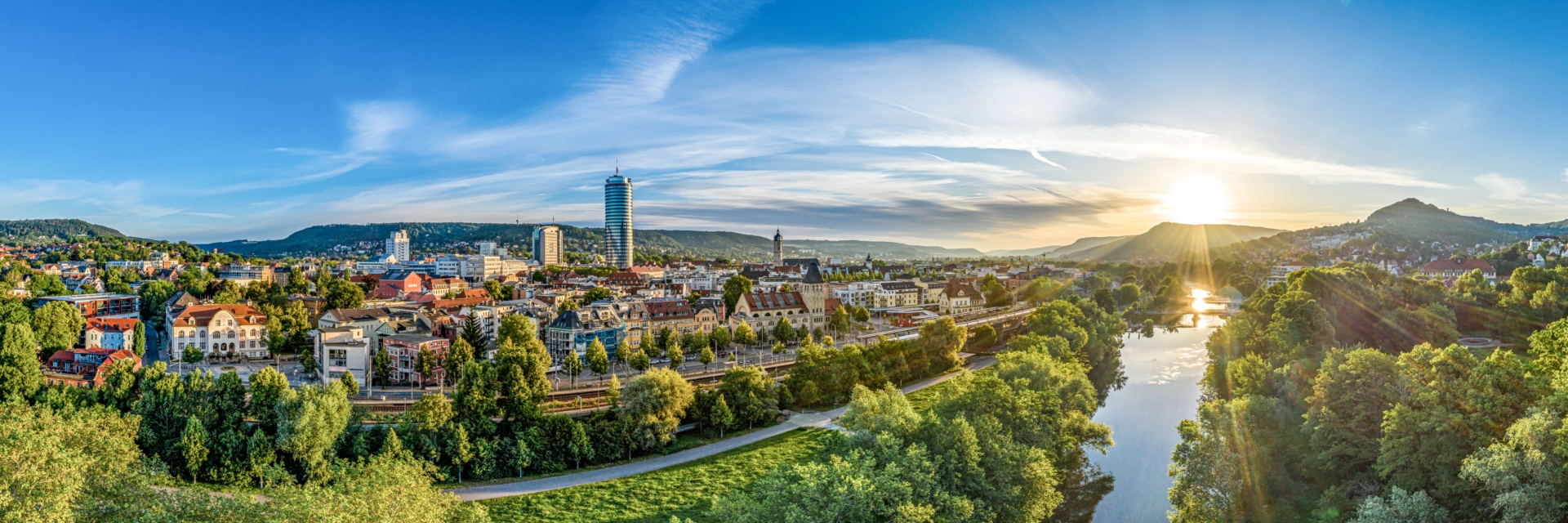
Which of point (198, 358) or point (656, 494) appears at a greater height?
point (198, 358)

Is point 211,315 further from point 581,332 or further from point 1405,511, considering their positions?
point 1405,511

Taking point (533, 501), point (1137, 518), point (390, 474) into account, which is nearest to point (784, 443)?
point (533, 501)

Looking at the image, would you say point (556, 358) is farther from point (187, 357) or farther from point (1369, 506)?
point (1369, 506)

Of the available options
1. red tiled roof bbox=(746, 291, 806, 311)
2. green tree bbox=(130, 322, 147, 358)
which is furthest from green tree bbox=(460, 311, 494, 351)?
green tree bbox=(130, 322, 147, 358)

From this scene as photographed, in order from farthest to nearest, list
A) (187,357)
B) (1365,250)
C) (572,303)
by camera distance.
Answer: (1365,250) < (572,303) < (187,357)

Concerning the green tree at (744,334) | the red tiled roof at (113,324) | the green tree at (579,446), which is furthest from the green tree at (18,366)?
the green tree at (744,334)

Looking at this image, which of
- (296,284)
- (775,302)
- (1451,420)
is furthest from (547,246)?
(1451,420)

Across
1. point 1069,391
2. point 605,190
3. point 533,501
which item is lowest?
point 533,501
